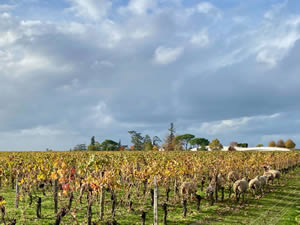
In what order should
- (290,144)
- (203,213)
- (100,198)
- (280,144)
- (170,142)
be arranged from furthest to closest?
(280,144), (290,144), (170,142), (100,198), (203,213)

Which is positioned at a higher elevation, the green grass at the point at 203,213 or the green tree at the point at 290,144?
the green tree at the point at 290,144

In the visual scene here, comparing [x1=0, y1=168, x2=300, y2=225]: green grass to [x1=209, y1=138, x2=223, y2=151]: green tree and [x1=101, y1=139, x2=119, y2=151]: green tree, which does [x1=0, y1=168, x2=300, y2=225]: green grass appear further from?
[x1=101, y1=139, x2=119, y2=151]: green tree

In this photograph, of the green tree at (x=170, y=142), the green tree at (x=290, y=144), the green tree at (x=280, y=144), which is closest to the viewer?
the green tree at (x=170, y=142)

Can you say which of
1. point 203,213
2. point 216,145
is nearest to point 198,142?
point 216,145

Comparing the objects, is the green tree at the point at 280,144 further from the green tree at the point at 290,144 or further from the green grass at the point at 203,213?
the green grass at the point at 203,213

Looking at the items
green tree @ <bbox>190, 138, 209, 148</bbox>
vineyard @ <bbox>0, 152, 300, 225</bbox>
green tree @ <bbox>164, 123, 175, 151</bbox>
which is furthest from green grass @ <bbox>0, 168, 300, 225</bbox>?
green tree @ <bbox>190, 138, 209, 148</bbox>

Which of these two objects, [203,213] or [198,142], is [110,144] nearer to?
[198,142]

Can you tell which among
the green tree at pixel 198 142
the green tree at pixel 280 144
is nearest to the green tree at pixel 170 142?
the green tree at pixel 198 142

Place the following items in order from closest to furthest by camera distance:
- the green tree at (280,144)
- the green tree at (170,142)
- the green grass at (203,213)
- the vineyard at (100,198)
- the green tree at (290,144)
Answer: the vineyard at (100,198), the green grass at (203,213), the green tree at (170,142), the green tree at (290,144), the green tree at (280,144)

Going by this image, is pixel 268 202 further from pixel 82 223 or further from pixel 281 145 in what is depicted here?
pixel 281 145

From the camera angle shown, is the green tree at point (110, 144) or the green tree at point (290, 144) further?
the green tree at point (290, 144)

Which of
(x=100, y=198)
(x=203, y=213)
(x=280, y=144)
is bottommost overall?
(x=203, y=213)

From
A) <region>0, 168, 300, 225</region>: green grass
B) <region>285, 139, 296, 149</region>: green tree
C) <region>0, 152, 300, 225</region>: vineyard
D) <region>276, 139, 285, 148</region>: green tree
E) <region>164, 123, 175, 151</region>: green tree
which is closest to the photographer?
<region>0, 152, 300, 225</region>: vineyard

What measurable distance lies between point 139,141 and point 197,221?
118m
